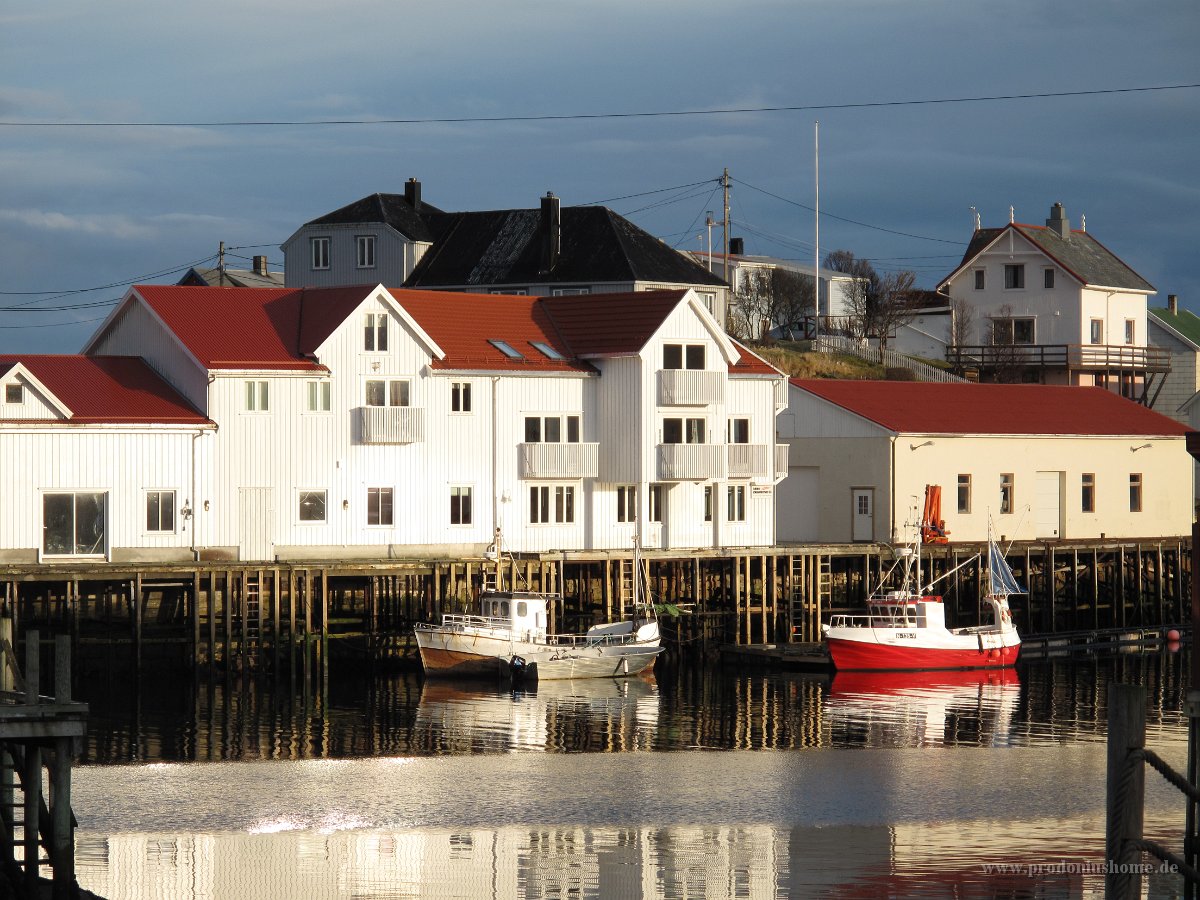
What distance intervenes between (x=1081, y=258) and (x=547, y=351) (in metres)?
42.2

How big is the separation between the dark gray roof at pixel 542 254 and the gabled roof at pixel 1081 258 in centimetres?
1578

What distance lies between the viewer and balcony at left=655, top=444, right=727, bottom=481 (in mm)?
53625

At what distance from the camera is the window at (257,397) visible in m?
49.2

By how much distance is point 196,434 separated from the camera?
48250 millimetres

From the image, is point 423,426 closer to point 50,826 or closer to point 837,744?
point 837,744

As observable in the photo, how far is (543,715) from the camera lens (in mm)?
42688

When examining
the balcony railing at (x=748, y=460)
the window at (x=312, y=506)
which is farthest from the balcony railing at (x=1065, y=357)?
the window at (x=312, y=506)

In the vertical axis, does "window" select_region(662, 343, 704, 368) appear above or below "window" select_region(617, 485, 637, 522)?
above

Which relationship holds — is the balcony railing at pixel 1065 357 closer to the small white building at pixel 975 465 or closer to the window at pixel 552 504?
the small white building at pixel 975 465

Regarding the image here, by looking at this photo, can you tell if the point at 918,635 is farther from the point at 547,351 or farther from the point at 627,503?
the point at 547,351

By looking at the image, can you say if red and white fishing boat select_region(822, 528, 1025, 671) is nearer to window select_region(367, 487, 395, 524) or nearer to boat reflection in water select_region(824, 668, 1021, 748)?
boat reflection in water select_region(824, 668, 1021, 748)

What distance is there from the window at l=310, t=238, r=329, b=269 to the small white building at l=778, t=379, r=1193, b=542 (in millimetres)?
29541

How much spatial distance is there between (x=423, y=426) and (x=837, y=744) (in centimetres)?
1755

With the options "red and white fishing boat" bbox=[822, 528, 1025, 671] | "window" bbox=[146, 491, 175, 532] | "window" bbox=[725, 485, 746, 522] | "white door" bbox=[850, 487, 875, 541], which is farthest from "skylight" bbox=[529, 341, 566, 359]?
"window" bbox=[146, 491, 175, 532]
